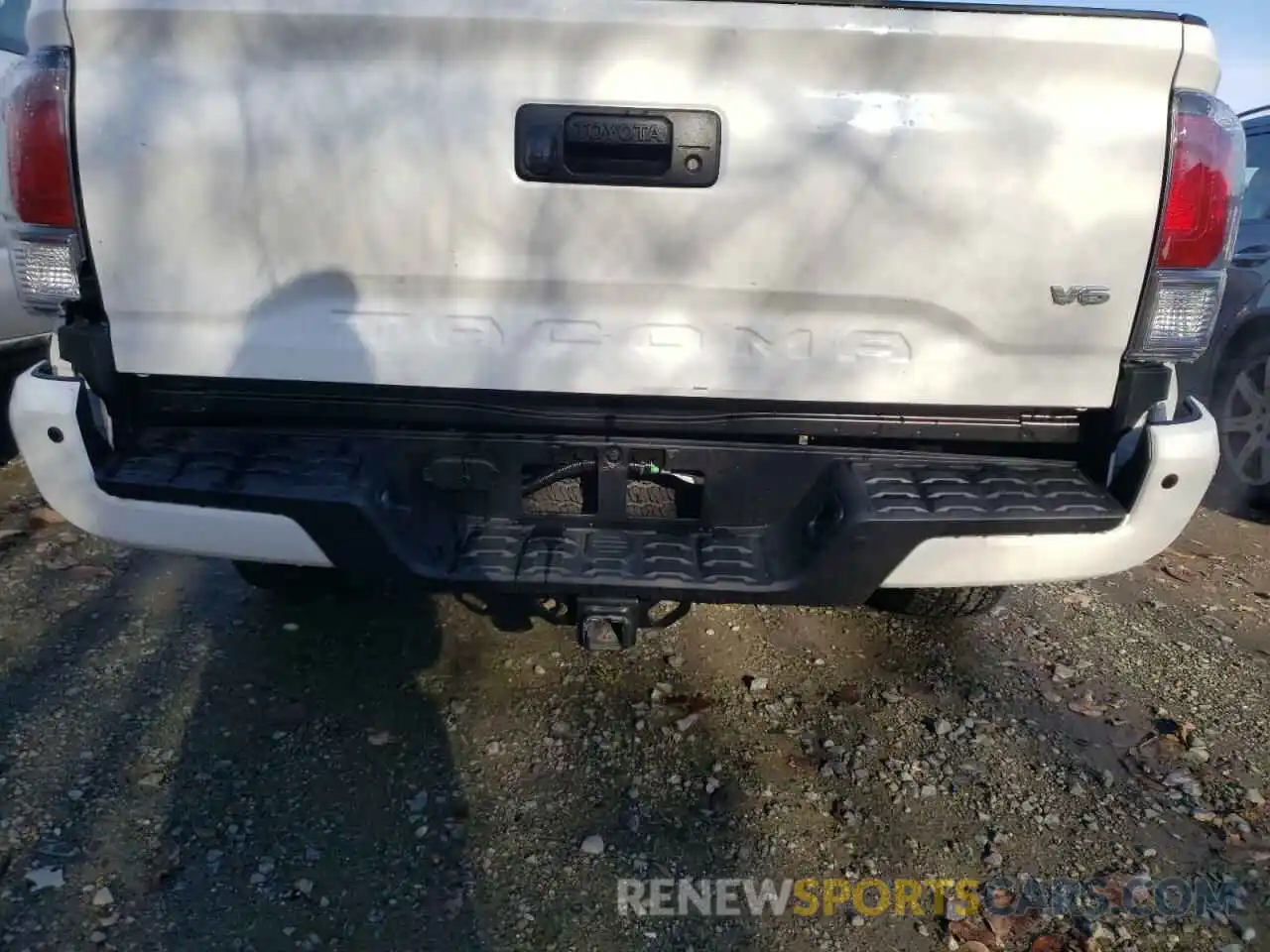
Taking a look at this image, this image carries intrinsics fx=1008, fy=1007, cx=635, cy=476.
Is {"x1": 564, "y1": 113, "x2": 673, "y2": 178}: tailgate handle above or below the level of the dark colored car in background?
above

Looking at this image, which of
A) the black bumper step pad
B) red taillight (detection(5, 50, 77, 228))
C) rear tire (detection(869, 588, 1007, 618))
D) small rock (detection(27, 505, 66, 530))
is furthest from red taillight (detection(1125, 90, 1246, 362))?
small rock (detection(27, 505, 66, 530))

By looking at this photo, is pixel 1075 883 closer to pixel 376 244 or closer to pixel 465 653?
pixel 465 653

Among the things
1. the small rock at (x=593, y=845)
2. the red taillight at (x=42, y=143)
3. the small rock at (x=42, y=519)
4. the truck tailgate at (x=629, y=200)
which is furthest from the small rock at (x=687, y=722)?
the small rock at (x=42, y=519)

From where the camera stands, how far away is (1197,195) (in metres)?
2.17

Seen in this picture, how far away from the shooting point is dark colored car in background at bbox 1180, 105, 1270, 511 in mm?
4867

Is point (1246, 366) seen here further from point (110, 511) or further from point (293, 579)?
point (110, 511)

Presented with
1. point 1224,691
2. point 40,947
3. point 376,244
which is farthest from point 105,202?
point 1224,691

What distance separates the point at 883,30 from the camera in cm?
A: 207

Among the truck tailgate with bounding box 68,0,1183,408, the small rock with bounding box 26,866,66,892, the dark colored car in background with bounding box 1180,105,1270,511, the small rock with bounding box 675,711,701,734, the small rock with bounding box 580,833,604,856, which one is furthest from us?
the dark colored car in background with bounding box 1180,105,1270,511

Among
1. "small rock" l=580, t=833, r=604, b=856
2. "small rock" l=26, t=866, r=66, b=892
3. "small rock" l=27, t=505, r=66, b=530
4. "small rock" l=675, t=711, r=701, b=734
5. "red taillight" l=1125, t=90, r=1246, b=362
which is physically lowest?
"small rock" l=27, t=505, r=66, b=530

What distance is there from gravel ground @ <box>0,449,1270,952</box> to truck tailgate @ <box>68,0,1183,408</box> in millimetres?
1078

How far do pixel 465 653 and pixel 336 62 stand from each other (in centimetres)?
183

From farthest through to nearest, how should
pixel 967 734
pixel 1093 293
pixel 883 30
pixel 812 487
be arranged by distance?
1. pixel 967 734
2. pixel 812 487
3. pixel 1093 293
4. pixel 883 30

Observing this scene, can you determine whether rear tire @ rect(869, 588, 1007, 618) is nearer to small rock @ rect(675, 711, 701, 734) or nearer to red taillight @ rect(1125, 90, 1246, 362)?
small rock @ rect(675, 711, 701, 734)
